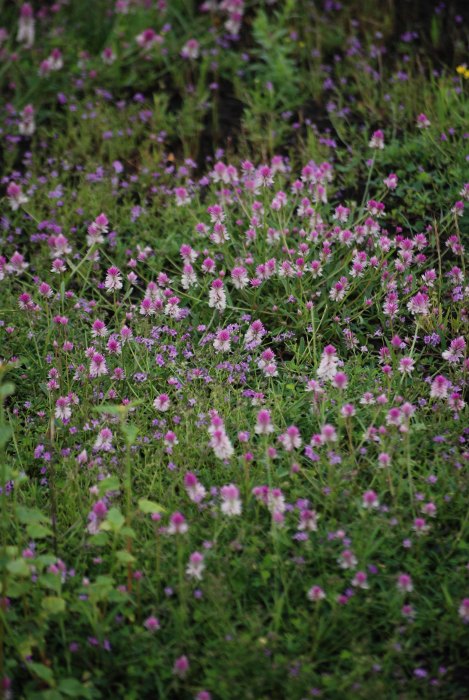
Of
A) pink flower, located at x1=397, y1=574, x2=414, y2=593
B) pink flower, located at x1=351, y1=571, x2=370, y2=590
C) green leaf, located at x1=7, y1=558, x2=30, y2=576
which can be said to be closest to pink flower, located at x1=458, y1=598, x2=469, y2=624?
pink flower, located at x1=397, y1=574, x2=414, y2=593

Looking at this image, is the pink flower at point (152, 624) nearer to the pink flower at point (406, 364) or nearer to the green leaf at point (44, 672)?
the green leaf at point (44, 672)

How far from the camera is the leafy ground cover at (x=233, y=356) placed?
8.19 feet

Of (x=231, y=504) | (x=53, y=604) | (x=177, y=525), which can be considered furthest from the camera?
(x=231, y=504)

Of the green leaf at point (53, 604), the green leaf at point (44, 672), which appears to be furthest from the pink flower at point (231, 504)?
the green leaf at point (44, 672)

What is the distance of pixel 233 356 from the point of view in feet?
11.9

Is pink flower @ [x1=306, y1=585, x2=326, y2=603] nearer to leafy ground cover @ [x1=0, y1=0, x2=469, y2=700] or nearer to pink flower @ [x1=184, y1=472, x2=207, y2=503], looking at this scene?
leafy ground cover @ [x1=0, y1=0, x2=469, y2=700]

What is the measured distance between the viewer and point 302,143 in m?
4.91

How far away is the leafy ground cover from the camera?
2.50 metres

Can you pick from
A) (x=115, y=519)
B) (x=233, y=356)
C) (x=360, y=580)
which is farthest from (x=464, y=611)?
(x=233, y=356)

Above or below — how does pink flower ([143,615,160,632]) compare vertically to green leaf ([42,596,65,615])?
below

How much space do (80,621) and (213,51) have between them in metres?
4.58

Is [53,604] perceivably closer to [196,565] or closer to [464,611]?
[196,565]

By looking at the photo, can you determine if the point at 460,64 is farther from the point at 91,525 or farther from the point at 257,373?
the point at 91,525

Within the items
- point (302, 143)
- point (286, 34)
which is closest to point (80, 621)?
point (302, 143)
